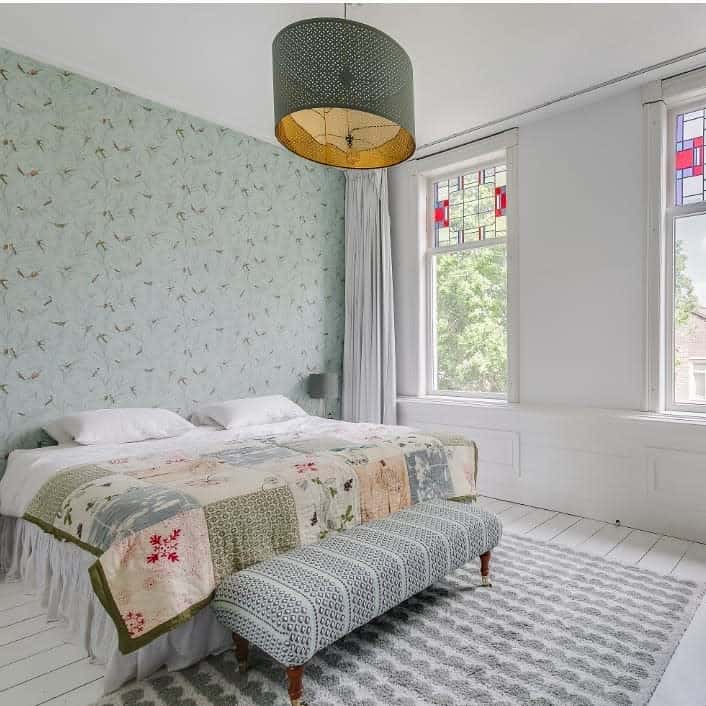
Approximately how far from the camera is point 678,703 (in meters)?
1.58

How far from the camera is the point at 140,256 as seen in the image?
332 cm

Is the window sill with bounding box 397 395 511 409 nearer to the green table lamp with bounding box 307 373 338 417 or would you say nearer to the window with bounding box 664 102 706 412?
the green table lamp with bounding box 307 373 338 417

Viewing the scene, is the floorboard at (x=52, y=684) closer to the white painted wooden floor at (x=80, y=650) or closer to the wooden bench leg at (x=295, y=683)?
the white painted wooden floor at (x=80, y=650)

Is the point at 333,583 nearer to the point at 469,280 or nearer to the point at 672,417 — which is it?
the point at 672,417

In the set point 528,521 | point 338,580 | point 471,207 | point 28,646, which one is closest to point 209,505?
point 338,580

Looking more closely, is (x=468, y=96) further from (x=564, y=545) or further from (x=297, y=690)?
(x=297, y=690)

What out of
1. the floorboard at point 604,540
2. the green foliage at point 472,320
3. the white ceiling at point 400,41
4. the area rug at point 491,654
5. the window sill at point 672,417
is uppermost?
the white ceiling at point 400,41

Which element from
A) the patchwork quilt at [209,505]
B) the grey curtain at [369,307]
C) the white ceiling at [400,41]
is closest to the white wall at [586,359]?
the white ceiling at [400,41]

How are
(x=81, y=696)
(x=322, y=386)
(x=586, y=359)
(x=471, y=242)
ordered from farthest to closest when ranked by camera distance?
(x=471, y=242), (x=322, y=386), (x=586, y=359), (x=81, y=696)

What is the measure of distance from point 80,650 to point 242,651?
67 cm

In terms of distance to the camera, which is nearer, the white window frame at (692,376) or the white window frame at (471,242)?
the white window frame at (692,376)

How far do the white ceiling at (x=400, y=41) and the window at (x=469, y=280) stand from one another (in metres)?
0.89

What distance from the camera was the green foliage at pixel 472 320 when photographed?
4082mm

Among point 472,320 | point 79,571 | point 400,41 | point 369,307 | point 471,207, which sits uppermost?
point 400,41
